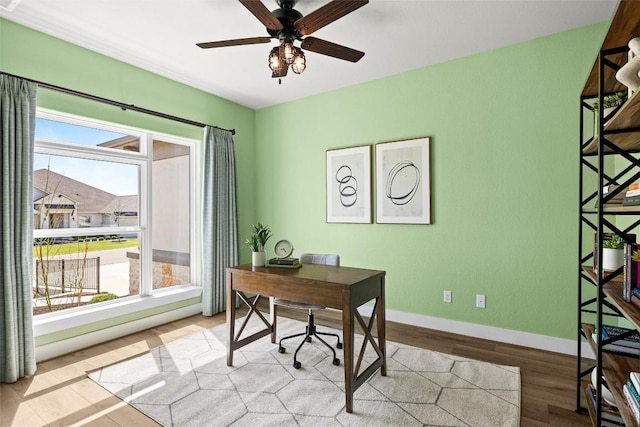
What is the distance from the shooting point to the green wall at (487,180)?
9.54 ft

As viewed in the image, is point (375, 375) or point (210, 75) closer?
point (375, 375)

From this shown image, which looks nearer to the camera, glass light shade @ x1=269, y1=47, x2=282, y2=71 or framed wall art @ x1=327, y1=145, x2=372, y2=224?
glass light shade @ x1=269, y1=47, x2=282, y2=71

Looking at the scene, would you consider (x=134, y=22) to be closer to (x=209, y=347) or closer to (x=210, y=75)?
(x=210, y=75)

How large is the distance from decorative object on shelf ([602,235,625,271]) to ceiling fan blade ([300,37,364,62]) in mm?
1902

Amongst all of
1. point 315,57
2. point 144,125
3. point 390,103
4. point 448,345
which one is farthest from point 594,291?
point 144,125

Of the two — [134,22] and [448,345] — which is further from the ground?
[134,22]

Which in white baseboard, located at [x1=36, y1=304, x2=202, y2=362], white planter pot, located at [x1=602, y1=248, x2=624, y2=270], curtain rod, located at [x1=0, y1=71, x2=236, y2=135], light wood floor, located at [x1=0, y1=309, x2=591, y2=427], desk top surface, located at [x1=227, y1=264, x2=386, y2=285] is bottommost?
light wood floor, located at [x1=0, y1=309, x2=591, y2=427]

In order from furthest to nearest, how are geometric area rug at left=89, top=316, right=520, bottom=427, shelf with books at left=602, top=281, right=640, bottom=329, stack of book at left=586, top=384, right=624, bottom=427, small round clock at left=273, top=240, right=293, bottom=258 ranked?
small round clock at left=273, top=240, right=293, bottom=258 < geometric area rug at left=89, top=316, right=520, bottom=427 < stack of book at left=586, top=384, right=624, bottom=427 < shelf with books at left=602, top=281, right=640, bottom=329

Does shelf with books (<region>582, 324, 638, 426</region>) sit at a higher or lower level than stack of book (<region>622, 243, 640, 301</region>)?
lower

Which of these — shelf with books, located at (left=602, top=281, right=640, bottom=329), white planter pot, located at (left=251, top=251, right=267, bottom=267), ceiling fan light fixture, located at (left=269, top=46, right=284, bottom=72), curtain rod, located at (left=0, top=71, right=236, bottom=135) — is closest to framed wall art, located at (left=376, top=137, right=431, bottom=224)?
→ white planter pot, located at (left=251, top=251, right=267, bottom=267)

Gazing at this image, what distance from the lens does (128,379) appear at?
99.3 inches

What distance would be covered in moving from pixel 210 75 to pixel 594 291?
4.17m

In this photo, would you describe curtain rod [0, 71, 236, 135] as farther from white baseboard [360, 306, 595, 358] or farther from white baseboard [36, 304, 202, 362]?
white baseboard [360, 306, 595, 358]

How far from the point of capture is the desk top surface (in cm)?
231
